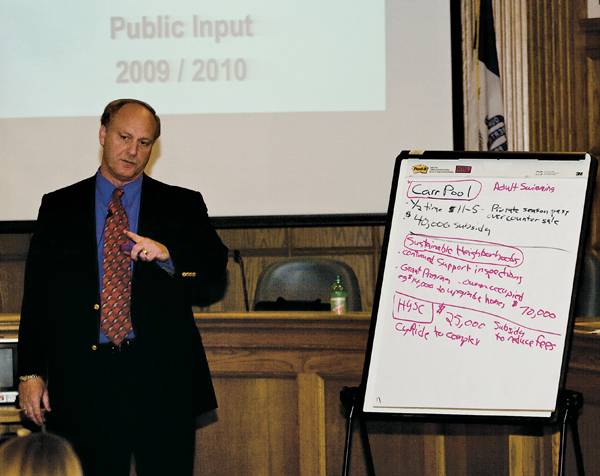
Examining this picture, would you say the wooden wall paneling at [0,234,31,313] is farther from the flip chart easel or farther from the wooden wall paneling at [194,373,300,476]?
the flip chart easel

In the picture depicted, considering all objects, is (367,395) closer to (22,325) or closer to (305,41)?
(22,325)

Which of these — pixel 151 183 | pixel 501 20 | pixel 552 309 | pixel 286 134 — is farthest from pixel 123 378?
pixel 501 20

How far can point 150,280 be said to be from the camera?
306 cm

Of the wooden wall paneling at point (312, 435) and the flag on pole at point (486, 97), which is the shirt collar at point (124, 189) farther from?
the flag on pole at point (486, 97)

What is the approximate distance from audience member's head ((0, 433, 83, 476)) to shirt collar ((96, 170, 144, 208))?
1757mm

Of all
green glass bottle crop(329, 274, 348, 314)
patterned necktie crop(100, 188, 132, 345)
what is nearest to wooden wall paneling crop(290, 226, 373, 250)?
green glass bottle crop(329, 274, 348, 314)

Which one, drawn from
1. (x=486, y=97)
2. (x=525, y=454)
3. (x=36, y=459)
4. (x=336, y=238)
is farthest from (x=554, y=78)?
(x=36, y=459)

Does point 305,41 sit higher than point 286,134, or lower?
higher

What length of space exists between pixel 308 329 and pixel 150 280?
831 millimetres

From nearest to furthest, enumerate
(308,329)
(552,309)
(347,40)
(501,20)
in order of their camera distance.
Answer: (552,309), (308,329), (347,40), (501,20)

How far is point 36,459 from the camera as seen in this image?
1399mm

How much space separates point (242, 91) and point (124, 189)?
1.27 meters

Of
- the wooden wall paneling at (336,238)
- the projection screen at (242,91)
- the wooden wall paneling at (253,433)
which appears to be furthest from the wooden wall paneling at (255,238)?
the wooden wall paneling at (253,433)

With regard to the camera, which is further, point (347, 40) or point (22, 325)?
point (347, 40)
